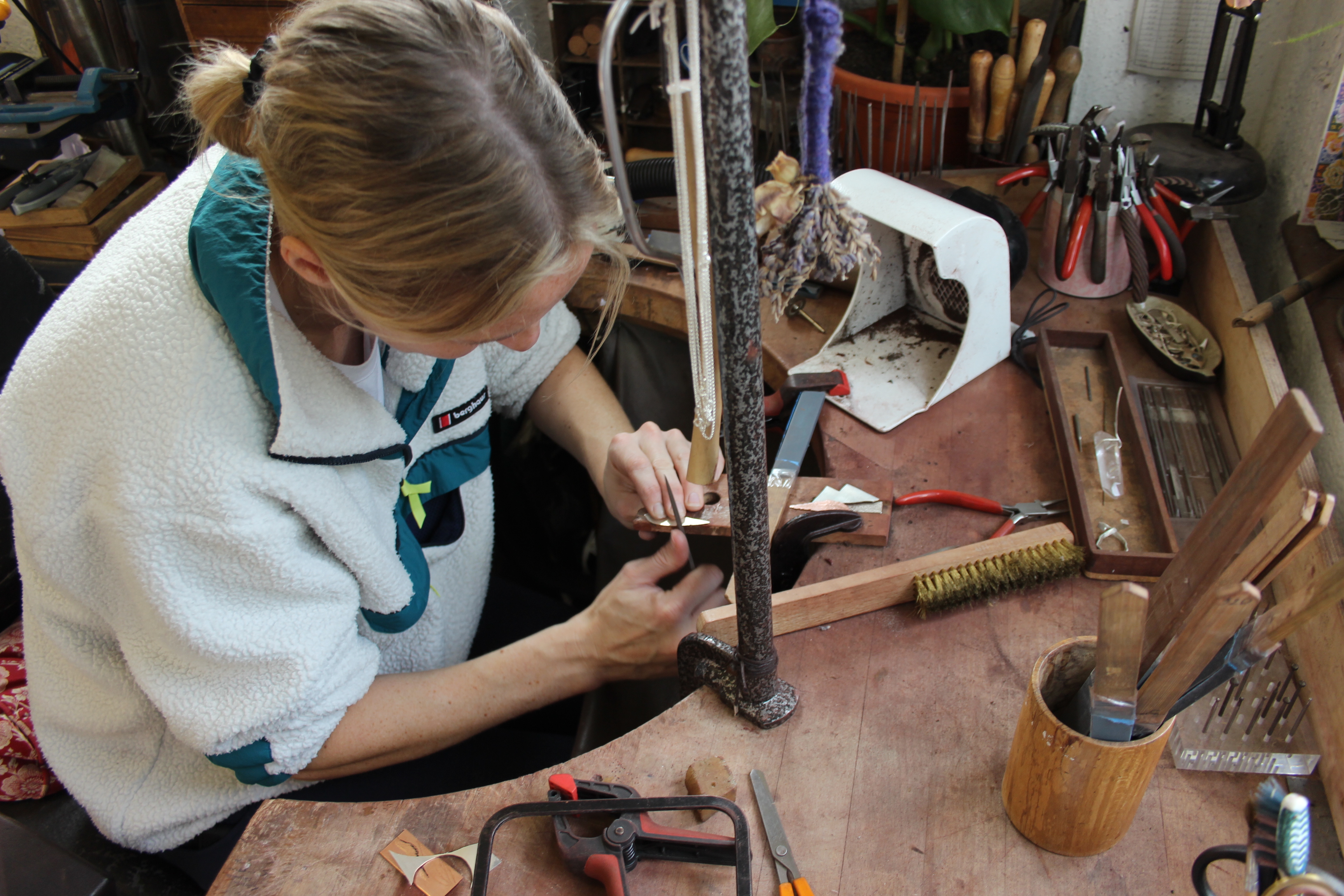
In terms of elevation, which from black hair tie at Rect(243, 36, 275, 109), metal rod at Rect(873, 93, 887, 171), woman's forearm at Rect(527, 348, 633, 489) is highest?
black hair tie at Rect(243, 36, 275, 109)

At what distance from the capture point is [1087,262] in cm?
120

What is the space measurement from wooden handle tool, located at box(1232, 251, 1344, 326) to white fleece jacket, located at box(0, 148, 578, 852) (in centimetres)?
99

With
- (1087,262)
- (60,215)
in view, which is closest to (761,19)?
(1087,262)

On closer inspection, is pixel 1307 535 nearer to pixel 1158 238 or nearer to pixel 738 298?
pixel 738 298

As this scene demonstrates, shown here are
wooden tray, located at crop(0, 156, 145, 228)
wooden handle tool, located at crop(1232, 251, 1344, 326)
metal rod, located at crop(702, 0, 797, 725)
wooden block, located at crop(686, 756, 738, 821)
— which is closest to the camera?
metal rod, located at crop(702, 0, 797, 725)

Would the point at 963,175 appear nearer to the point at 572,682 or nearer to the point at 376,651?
the point at 572,682

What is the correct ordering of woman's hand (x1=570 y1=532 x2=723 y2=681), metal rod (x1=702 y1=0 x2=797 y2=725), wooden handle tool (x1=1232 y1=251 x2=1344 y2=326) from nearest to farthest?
metal rod (x1=702 y1=0 x2=797 y2=725)
woman's hand (x1=570 y1=532 x2=723 y2=681)
wooden handle tool (x1=1232 y1=251 x2=1344 y2=326)

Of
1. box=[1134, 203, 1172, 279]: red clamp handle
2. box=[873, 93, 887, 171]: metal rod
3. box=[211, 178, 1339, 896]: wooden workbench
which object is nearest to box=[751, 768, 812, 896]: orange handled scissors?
box=[211, 178, 1339, 896]: wooden workbench

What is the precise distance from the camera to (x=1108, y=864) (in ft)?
2.09

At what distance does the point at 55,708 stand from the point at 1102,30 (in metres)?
1.70

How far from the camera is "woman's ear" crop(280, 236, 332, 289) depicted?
636 mm

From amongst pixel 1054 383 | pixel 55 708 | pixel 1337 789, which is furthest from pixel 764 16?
pixel 55 708

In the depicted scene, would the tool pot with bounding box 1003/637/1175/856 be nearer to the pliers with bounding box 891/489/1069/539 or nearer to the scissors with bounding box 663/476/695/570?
the pliers with bounding box 891/489/1069/539

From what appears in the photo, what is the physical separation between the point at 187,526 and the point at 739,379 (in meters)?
0.47
